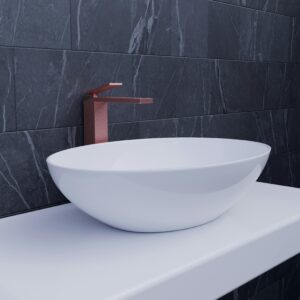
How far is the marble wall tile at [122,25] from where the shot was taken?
1.35 meters

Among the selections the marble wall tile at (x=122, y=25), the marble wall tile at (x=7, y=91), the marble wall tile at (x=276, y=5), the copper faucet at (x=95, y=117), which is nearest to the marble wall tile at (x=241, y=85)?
the marble wall tile at (x=276, y=5)

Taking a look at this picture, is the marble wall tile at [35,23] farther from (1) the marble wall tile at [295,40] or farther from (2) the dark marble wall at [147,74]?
(1) the marble wall tile at [295,40]

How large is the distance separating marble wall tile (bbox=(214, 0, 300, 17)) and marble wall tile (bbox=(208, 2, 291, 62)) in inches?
0.9

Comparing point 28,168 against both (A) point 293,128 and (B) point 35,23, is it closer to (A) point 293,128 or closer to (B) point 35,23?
(B) point 35,23

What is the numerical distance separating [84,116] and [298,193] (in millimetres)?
680

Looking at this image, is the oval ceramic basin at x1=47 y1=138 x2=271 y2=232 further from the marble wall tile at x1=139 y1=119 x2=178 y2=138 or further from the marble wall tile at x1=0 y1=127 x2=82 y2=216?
the marble wall tile at x1=139 y1=119 x2=178 y2=138

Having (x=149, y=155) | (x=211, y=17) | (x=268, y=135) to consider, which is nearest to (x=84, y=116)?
(x=149, y=155)

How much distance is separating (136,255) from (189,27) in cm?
111

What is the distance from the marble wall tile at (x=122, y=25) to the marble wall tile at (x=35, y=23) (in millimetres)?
40

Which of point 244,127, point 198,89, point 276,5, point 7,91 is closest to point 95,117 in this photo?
point 7,91

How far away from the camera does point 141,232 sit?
101cm

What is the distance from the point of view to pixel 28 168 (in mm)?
A: 1255

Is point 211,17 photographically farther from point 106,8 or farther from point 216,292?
point 216,292

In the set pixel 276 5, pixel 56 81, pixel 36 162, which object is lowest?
pixel 36 162
